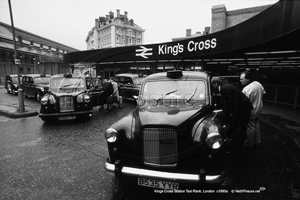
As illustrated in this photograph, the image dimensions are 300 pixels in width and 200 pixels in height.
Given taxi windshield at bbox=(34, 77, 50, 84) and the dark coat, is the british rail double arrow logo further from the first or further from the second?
the dark coat

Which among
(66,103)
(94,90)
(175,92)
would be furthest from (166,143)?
(94,90)

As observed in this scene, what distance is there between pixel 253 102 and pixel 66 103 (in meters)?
6.62

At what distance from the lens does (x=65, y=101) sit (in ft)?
23.9

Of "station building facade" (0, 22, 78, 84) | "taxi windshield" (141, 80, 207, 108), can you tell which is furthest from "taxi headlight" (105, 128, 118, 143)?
"station building facade" (0, 22, 78, 84)

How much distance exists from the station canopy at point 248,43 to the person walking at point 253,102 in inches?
68.5

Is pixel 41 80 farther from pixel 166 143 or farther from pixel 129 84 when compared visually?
pixel 166 143

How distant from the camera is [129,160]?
2.97m

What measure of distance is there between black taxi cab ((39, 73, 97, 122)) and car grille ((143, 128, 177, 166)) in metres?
5.39

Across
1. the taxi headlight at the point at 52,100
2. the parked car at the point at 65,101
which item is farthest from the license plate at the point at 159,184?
the taxi headlight at the point at 52,100

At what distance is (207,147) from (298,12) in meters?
4.37

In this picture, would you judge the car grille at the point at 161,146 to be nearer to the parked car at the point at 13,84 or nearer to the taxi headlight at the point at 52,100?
the taxi headlight at the point at 52,100

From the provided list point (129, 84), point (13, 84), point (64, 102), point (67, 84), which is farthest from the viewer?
point (13, 84)

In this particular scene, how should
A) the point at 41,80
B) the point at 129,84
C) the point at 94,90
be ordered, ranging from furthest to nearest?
the point at 41,80 → the point at 129,84 → the point at 94,90

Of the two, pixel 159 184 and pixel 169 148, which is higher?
pixel 169 148
